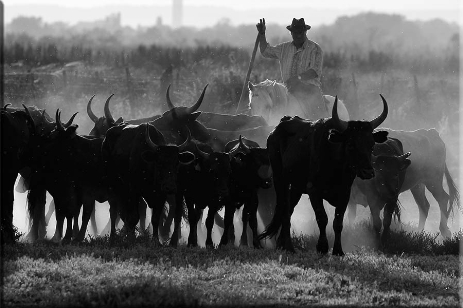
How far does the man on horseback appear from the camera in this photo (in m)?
15.4

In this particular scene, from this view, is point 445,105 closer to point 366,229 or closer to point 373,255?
point 366,229

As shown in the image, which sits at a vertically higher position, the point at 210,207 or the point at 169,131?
the point at 169,131

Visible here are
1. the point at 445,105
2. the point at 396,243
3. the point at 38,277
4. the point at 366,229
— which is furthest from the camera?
the point at 445,105

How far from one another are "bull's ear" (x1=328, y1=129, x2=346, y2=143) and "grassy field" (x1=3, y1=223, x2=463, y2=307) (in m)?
1.25

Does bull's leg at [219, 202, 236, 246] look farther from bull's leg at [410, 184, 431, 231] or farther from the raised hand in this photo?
bull's leg at [410, 184, 431, 231]

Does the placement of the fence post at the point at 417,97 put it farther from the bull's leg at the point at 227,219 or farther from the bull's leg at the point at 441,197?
the bull's leg at the point at 227,219

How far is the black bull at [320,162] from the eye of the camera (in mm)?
11125

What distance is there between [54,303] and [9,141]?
4337 mm

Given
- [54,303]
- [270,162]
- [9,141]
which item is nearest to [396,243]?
[270,162]

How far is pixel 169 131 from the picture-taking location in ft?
47.4

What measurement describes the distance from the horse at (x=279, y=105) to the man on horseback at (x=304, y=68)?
0.9 inches

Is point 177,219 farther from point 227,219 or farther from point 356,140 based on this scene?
point 356,140

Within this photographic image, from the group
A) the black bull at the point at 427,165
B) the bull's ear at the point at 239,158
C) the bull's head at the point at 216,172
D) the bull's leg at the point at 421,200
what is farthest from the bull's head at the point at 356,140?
the bull's leg at the point at 421,200

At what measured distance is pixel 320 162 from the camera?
452 inches
